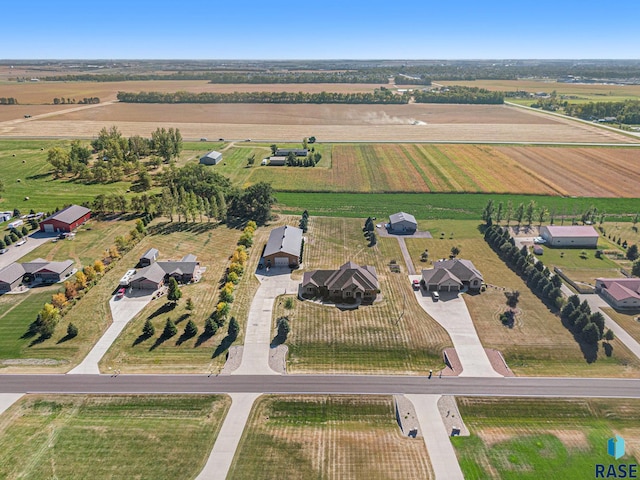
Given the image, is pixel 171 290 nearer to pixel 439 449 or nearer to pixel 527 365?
pixel 439 449

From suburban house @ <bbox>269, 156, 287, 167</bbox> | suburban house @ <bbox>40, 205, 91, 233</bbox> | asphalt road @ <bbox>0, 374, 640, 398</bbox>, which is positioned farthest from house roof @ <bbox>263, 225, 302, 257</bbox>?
suburban house @ <bbox>269, 156, 287, 167</bbox>

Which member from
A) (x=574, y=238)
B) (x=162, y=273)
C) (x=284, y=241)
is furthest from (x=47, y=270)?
(x=574, y=238)

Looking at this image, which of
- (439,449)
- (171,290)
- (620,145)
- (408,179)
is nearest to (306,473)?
(439,449)

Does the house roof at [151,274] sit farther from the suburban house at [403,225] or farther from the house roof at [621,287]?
the house roof at [621,287]

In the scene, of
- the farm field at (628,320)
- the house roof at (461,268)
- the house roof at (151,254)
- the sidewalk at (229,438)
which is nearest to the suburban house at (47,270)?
the house roof at (151,254)

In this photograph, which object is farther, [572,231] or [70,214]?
[70,214]

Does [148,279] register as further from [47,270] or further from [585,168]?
[585,168]

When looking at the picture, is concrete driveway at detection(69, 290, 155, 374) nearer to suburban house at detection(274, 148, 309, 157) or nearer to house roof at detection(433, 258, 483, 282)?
house roof at detection(433, 258, 483, 282)

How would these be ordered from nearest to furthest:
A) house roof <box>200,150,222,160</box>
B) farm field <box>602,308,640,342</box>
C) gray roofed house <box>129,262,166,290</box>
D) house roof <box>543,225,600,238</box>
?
farm field <box>602,308,640,342</box>
gray roofed house <box>129,262,166,290</box>
house roof <box>543,225,600,238</box>
house roof <box>200,150,222,160</box>
